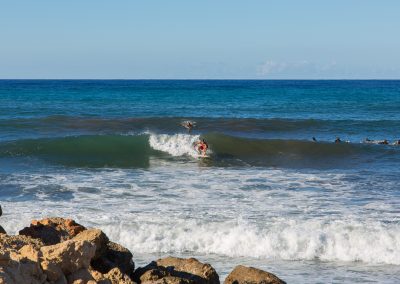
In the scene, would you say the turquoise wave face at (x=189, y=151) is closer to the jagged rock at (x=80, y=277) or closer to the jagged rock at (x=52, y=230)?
the jagged rock at (x=52, y=230)

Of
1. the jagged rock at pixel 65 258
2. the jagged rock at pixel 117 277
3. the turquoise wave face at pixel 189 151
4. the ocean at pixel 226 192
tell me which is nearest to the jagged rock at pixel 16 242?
the jagged rock at pixel 65 258

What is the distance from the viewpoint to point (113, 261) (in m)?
8.07

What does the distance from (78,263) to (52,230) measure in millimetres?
1703

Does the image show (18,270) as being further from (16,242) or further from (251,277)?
(251,277)

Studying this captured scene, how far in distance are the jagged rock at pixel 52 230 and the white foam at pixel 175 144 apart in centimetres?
1784

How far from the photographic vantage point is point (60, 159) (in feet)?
82.0

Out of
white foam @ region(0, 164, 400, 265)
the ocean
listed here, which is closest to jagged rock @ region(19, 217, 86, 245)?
the ocean

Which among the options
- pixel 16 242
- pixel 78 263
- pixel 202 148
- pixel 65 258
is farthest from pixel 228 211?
pixel 202 148

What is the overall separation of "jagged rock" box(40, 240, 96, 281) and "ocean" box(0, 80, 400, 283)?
4158 millimetres

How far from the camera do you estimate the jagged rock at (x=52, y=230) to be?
26.9ft

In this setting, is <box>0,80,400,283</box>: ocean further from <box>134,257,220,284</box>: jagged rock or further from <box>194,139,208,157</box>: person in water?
<box>134,257,220,284</box>: jagged rock

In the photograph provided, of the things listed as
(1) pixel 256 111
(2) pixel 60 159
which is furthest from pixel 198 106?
(2) pixel 60 159

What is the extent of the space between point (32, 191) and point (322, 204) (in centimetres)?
671

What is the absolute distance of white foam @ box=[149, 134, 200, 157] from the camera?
27.4m
